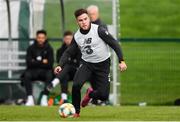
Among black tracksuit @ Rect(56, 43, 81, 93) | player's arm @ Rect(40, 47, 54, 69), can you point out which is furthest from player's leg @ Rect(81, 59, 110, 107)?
player's arm @ Rect(40, 47, 54, 69)

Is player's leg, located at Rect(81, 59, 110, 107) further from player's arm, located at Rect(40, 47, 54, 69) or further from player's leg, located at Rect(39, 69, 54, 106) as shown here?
player's arm, located at Rect(40, 47, 54, 69)

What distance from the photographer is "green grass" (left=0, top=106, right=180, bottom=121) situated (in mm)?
17453

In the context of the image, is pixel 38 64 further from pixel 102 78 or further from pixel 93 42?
pixel 93 42

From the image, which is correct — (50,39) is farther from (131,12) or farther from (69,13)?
(131,12)

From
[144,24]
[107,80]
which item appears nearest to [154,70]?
[107,80]

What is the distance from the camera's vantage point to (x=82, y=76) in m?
17.4

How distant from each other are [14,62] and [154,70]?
3702 mm

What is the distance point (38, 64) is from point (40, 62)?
0.24ft

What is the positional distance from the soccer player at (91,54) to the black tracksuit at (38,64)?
16.7 feet

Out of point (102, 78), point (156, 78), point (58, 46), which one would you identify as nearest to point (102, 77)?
point (102, 78)

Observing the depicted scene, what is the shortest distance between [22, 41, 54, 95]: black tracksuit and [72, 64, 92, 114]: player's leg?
5232 millimetres

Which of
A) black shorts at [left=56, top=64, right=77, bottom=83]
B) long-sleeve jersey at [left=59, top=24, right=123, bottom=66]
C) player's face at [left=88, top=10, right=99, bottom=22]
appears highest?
player's face at [left=88, top=10, right=99, bottom=22]

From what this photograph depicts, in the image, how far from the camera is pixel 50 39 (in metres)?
24.1

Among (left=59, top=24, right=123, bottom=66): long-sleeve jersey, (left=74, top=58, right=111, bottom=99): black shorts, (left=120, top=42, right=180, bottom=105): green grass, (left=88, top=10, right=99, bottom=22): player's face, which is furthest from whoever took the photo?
(left=120, top=42, right=180, bottom=105): green grass
